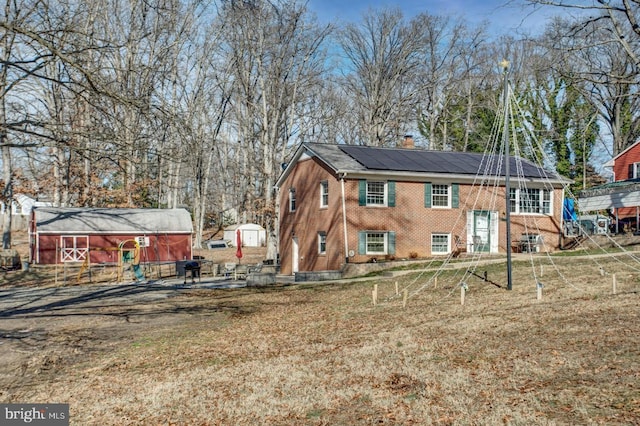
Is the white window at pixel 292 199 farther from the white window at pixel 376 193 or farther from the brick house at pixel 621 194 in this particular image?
the brick house at pixel 621 194

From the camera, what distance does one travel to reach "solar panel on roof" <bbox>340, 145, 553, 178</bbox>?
30.1m

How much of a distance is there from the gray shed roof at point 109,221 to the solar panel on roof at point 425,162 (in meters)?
18.2

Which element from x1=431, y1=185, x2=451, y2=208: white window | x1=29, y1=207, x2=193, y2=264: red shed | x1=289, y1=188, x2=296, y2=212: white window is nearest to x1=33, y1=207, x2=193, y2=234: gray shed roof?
x1=29, y1=207, x2=193, y2=264: red shed

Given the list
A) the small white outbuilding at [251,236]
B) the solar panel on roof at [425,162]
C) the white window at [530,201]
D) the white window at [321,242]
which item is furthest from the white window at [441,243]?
the small white outbuilding at [251,236]

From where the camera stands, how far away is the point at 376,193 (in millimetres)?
29734

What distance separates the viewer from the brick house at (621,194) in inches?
1335

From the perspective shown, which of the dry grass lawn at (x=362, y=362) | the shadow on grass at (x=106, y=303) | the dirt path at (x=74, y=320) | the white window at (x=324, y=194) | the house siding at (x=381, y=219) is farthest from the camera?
the white window at (x=324, y=194)

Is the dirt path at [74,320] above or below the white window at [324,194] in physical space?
below

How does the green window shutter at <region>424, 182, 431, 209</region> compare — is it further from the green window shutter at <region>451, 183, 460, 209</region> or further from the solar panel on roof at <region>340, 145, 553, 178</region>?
the green window shutter at <region>451, 183, 460, 209</region>

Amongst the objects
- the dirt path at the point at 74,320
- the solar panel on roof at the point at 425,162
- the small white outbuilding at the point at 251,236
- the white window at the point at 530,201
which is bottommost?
the dirt path at the point at 74,320

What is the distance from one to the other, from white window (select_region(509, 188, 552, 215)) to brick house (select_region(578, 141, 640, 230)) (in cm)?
223

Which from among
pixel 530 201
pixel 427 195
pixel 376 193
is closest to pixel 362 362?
pixel 376 193

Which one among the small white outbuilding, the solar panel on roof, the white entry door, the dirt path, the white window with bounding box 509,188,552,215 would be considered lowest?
the dirt path

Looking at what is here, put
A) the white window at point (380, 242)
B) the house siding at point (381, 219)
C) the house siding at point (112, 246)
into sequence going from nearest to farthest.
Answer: the house siding at point (381, 219) < the white window at point (380, 242) < the house siding at point (112, 246)
